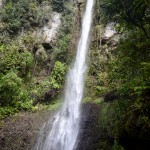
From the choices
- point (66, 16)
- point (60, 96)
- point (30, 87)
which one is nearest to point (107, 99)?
point (60, 96)

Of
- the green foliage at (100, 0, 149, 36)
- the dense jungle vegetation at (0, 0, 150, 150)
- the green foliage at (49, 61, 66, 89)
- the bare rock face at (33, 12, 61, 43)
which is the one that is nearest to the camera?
the green foliage at (100, 0, 149, 36)

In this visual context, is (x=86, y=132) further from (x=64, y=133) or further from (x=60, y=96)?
(x=60, y=96)

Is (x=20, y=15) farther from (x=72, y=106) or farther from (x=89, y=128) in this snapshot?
(x=89, y=128)

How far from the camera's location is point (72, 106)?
17172 millimetres

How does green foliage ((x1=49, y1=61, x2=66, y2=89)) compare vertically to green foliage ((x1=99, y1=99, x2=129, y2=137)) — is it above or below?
above

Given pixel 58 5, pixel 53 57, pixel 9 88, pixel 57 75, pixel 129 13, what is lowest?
pixel 9 88

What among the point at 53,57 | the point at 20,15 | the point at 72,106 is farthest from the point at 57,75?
the point at 20,15

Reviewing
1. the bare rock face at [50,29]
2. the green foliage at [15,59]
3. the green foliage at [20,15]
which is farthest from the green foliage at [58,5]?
Result: the green foliage at [15,59]

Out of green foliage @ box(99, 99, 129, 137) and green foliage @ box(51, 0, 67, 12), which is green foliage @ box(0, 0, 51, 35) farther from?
green foliage @ box(99, 99, 129, 137)

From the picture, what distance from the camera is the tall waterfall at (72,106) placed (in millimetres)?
14325

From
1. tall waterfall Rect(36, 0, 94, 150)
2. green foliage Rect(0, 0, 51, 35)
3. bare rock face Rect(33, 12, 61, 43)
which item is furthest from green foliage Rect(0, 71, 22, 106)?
green foliage Rect(0, 0, 51, 35)

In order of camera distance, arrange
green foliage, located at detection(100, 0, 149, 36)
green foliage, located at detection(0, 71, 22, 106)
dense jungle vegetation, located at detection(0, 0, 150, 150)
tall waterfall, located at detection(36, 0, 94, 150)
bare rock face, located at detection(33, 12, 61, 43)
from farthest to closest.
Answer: bare rock face, located at detection(33, 12, 61, 43) → green foliage, located at detection(0, 71, 22, 106) → tall waterfall, located at detection(36, 0, 94, 150) → dense jungle vegetation, located at detection(0, 0, 150, 150) → green foliage, located at detection(100, 0, 149, 36)

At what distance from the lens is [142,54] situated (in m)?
9.79

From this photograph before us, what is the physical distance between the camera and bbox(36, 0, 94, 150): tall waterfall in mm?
14325
